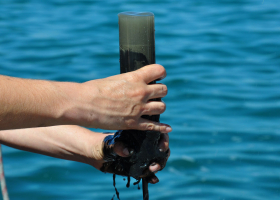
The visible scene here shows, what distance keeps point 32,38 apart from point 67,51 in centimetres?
99

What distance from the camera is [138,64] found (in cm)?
155

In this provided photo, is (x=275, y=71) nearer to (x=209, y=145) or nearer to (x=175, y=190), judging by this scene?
(x=209, y=145)

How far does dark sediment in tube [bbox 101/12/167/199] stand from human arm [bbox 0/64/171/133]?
70mm

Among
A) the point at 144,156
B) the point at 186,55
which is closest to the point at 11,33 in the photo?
the point at 186,55

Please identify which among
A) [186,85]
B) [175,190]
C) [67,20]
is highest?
[67,20]

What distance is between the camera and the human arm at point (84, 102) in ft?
4.43

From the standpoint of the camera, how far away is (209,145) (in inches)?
179

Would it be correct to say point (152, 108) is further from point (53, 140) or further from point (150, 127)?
point (53, 140)

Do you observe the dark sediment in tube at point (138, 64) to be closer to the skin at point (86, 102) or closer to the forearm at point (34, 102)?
the skin at point (86, 102)

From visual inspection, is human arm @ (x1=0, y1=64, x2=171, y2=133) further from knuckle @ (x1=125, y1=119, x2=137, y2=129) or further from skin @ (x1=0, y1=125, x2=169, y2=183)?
skin @ (x1=0, y1=125, x2=169, y2=183)

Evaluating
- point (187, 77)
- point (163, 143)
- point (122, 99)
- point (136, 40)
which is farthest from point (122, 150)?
point (187, 77)

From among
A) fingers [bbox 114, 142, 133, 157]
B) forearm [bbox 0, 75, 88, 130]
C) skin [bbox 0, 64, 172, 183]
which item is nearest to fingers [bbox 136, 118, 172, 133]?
skin [bbox 0, 64, 172, 183]

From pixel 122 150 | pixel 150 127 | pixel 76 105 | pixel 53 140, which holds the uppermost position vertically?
pixel 76 105

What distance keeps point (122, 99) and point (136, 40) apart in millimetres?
222
